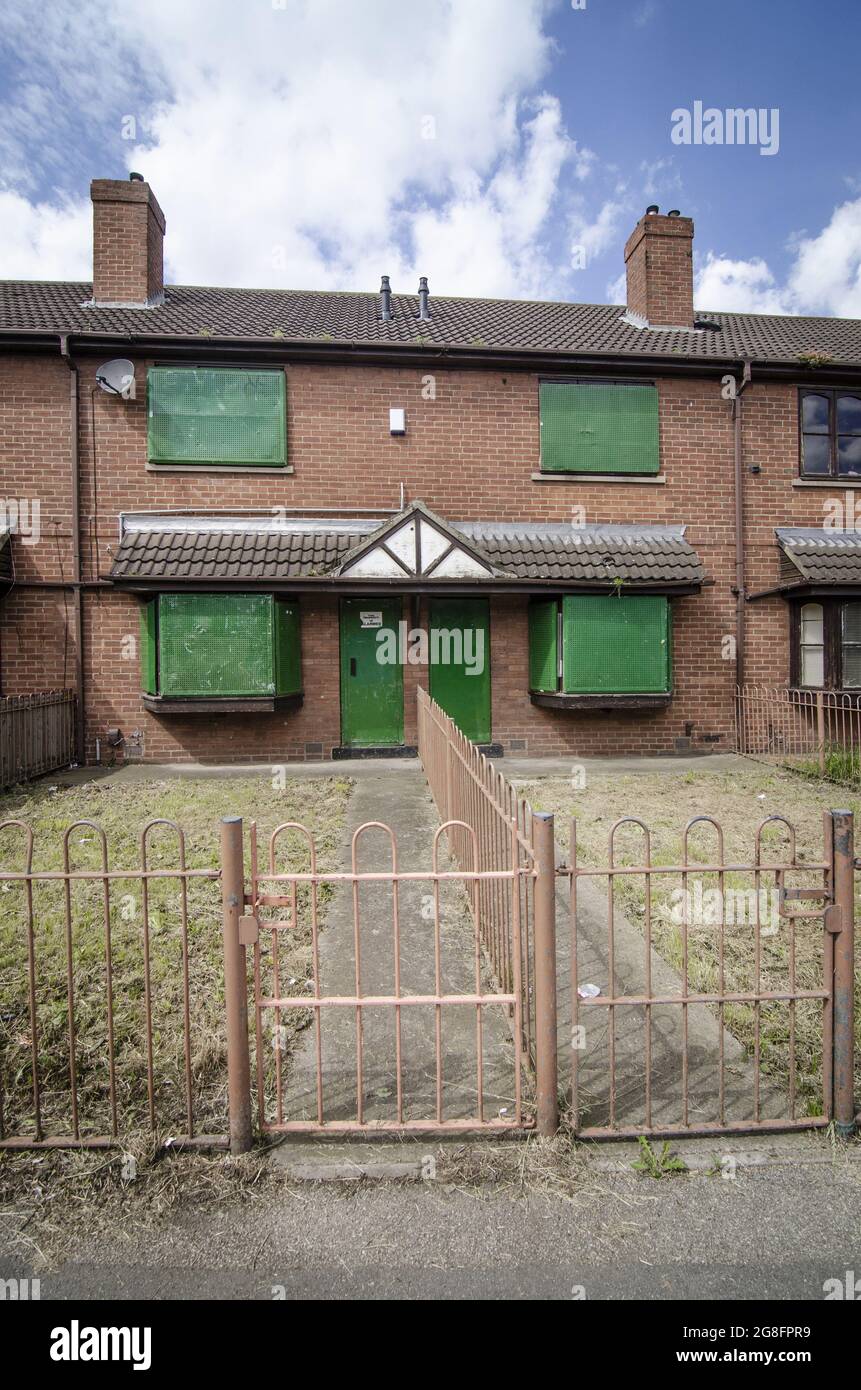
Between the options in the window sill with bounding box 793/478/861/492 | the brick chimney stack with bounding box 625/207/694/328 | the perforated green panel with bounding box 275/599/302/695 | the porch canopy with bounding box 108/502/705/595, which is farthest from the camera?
the brick chimney stack with bounding box 625/207/694/328

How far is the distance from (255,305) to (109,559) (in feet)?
20.4

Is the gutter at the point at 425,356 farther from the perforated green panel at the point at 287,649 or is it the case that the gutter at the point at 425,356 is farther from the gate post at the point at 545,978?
the gate post at the point at 545,978

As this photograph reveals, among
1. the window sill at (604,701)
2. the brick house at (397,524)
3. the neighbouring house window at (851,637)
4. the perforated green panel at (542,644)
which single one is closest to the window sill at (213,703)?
the brick house at (397,524)

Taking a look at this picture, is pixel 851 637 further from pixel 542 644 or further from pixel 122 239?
pixel 122 239

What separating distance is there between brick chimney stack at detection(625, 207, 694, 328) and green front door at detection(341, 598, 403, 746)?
25.8 ft

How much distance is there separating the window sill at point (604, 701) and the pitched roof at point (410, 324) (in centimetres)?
567

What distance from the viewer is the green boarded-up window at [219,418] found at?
11.2 meters

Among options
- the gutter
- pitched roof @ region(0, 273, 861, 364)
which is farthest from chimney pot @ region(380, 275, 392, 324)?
the gutter

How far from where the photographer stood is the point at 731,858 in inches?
241

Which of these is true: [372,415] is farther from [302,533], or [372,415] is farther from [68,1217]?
[68,1217]

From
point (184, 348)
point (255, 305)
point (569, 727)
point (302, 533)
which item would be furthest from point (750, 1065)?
point (255, 305)

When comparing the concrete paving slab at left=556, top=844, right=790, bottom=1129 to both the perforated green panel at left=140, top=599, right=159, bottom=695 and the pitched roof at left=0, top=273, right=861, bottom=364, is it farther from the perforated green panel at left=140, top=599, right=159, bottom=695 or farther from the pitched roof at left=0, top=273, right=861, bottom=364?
the pitched roof at left=0, top=273, right=861, bottom=364

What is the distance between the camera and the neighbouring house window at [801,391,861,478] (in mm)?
12328

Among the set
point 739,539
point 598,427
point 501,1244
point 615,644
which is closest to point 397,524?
point 615,644
